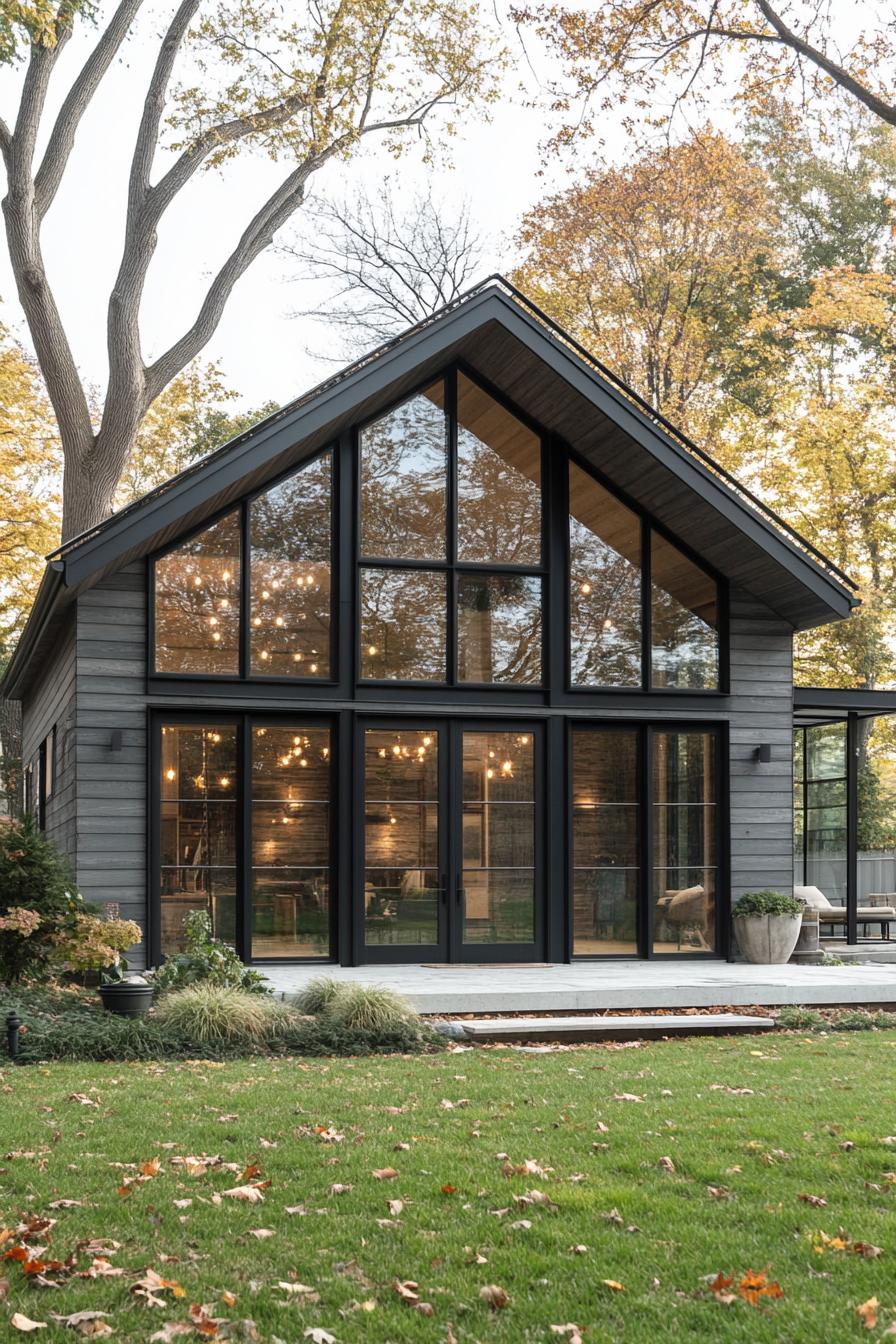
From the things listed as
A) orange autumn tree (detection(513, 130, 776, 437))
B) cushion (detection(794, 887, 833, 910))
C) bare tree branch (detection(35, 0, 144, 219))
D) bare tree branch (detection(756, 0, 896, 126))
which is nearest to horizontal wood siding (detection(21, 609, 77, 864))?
bare tree branch (detection(35, 0, 144, 219))

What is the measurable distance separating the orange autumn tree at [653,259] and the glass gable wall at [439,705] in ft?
35.6

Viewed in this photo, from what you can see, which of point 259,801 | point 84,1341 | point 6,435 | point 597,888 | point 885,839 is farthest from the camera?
point 885,839

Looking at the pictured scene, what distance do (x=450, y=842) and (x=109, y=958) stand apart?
3.86 meters

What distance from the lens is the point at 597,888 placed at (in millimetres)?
12891

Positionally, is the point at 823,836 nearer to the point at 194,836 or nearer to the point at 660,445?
the point at 660,445

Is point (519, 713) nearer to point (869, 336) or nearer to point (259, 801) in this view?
point (259, 801)

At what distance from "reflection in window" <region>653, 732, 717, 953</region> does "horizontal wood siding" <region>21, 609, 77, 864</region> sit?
5.49 meters

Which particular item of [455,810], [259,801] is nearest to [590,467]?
[455,810]

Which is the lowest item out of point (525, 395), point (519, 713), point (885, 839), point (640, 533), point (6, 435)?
point (885, 839)

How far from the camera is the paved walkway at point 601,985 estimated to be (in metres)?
9.98

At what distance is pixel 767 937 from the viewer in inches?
501

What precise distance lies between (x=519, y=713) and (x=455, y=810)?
43.3 inches

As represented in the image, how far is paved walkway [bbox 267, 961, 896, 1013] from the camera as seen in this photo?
9.98 meters

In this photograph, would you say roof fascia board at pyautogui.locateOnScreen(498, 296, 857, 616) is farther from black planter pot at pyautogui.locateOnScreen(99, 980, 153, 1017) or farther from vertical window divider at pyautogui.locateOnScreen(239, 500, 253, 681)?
black planter pot at pyautogui.locateOnScreen(99, 980, 153, 1017)
